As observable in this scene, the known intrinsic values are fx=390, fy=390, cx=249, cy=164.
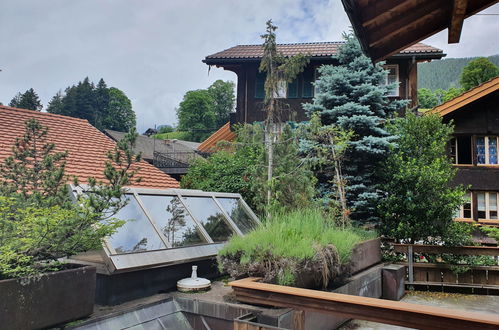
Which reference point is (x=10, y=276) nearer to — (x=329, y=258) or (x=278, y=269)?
(x=278, y=269)

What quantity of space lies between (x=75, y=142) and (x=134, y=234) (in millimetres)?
5119

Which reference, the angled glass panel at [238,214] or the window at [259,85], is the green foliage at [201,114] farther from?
the angled glass panel at [238,214]

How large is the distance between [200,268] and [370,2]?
3788 millimetres

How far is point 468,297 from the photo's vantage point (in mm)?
7230

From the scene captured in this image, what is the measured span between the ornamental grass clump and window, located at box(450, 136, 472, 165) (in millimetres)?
12679

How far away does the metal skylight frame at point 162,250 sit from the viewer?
12.7ft

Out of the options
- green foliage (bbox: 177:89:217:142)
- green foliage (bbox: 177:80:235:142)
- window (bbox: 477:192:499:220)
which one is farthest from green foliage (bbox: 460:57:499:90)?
green foliage (bbox: 177:89:217:142)

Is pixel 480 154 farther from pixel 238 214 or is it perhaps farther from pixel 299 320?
pixel 299 320

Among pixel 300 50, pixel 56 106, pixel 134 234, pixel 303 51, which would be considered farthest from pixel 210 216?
pixel 56 106

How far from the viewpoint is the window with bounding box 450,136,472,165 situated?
15.5 meters

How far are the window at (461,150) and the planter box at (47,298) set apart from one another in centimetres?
1539

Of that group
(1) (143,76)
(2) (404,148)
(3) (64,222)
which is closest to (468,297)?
(2) (404,148)

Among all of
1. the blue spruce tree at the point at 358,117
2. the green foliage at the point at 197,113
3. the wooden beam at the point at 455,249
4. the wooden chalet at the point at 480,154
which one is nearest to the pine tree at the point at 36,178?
the blue spruce tree at the point at 358,117

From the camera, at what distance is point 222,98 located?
67188 millimetres
